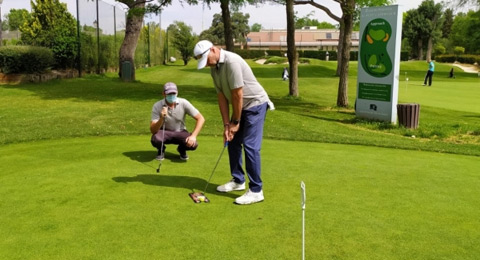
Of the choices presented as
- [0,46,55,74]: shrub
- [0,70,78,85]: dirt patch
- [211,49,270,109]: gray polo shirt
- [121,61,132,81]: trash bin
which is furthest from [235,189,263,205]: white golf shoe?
[121,61,132,81]: trash bin

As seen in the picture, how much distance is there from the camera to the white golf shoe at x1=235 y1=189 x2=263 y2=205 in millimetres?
4782

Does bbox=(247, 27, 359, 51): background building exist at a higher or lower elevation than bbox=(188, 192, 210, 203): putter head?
higher

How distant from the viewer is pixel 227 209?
462 cm

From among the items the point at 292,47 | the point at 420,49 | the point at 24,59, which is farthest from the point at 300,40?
the point at 24,59

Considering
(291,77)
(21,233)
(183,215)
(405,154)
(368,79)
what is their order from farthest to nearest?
(291,77) < (368,79) < (405,154) < (183,215) < (21,233)

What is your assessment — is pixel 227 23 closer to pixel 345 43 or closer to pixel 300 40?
pixel 345 43

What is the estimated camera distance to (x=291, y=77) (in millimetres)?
21875

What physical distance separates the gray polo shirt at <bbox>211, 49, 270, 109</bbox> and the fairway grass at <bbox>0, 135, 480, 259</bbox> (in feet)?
3.67

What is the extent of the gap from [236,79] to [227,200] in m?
1.34

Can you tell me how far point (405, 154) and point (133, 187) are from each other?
4955 millimetres

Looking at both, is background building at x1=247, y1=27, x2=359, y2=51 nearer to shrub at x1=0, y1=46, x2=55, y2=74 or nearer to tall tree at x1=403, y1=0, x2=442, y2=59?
tall tree at x1=403, y1=0, x2=442, y2=59

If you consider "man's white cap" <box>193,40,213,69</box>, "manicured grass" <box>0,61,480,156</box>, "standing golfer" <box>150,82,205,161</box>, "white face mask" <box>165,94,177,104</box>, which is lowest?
"manicured grass" <box>0,61,480,156</box>

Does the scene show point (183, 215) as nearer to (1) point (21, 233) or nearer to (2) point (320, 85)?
(1) point (21, 233)

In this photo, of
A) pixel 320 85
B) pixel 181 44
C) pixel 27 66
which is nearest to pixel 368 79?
pixel 27 66
